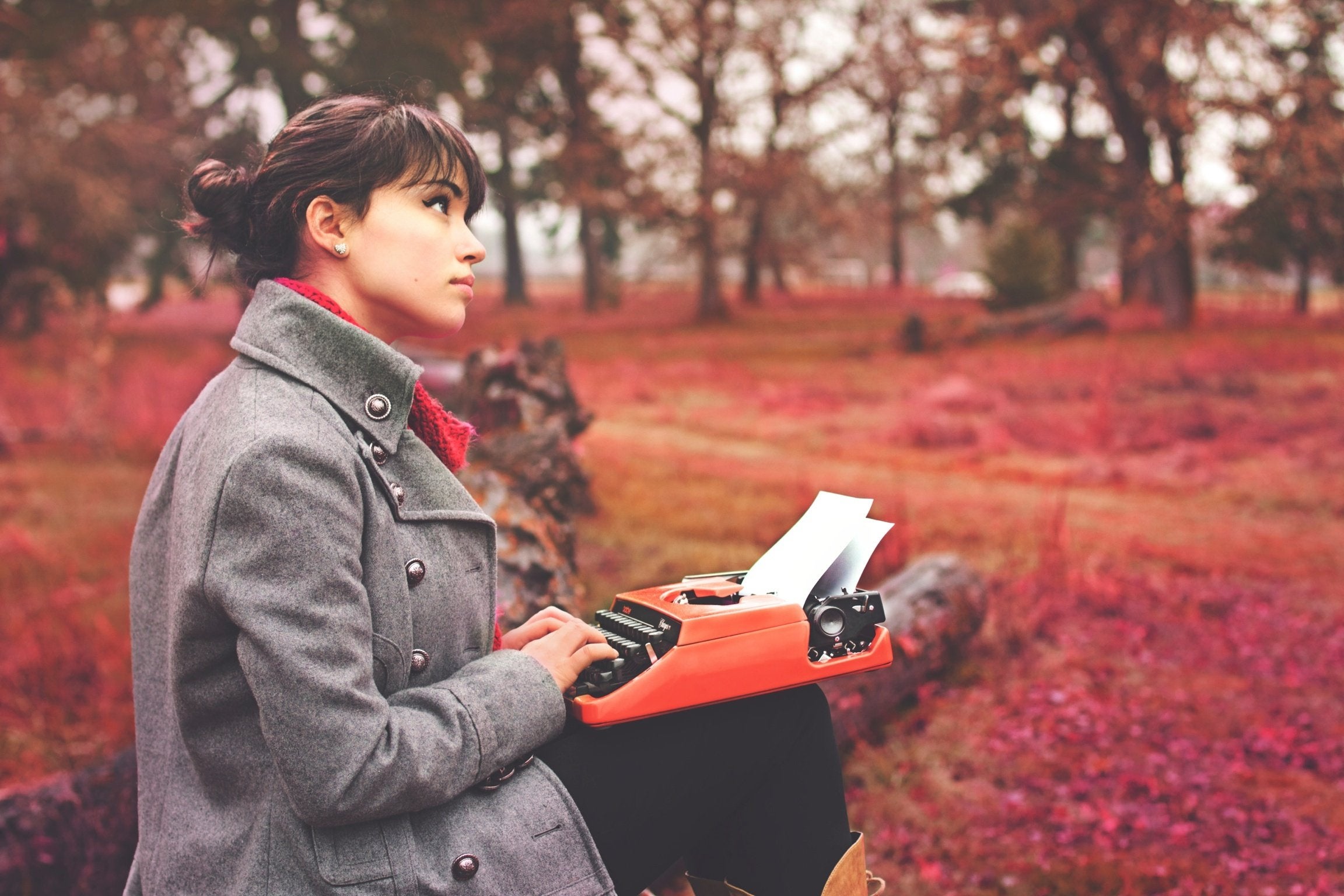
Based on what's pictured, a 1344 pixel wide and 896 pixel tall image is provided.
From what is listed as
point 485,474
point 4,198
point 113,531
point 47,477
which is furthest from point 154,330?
point 485,474

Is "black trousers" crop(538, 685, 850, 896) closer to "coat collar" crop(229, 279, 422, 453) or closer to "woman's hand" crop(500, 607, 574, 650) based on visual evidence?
"woman's hand" crop(500, 607, 574, 650)

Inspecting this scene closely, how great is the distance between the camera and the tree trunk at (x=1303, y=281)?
1554cm

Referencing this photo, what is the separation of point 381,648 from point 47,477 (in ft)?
28.4

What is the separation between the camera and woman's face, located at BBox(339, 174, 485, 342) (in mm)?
1542

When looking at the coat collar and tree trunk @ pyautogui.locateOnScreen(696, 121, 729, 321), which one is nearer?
the coat collar

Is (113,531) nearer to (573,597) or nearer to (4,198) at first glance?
(573,597)

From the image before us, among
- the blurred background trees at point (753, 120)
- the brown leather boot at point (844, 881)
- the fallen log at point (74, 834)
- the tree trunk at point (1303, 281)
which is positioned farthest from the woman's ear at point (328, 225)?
the tree trunk at point (1303, 281)

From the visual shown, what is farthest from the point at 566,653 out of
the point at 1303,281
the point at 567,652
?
the point at 1303,281

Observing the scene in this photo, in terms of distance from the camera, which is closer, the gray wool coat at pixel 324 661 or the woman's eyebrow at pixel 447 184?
the gray wool coat at pixel 324 661

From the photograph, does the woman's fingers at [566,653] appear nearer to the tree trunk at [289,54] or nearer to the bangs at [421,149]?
the bangs at [421,149]

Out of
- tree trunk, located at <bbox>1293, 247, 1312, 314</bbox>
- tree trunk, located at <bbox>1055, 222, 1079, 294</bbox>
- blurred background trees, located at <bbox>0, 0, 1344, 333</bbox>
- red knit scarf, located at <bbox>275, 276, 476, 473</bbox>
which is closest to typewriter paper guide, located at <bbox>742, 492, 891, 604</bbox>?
red knit scarf, located at <bbox>275, 276, 476, 473</bbox>

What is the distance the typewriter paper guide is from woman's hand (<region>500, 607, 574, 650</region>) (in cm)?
34

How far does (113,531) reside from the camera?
271 inches

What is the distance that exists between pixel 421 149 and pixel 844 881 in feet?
4.48
